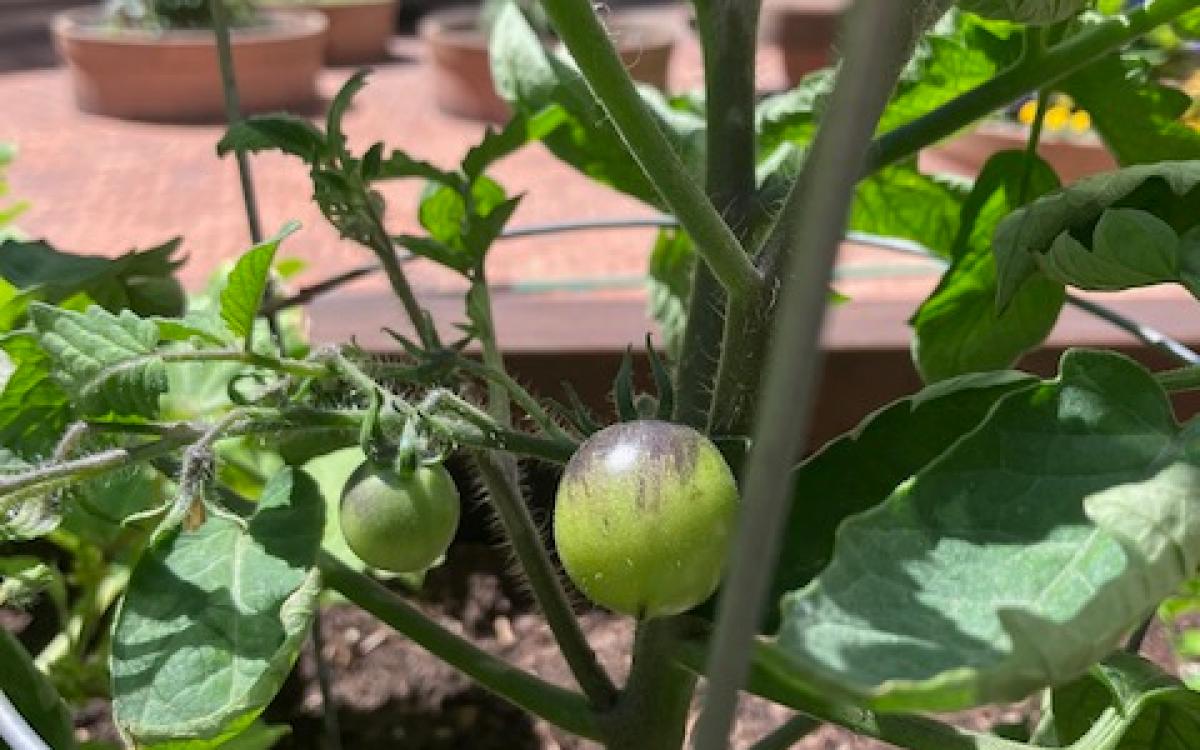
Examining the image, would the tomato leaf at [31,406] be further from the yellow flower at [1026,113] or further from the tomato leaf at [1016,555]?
the yellow flower at [1026,113]

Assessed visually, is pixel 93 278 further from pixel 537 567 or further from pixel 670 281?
pixel 670 281

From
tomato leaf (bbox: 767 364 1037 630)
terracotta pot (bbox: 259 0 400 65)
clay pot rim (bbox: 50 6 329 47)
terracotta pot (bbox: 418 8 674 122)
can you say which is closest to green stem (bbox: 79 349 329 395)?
tomato leaf (bbox: 767 364 1037 630)

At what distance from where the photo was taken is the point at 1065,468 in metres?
0.44

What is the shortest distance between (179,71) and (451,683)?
3134mm

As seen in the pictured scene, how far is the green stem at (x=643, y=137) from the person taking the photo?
471 millimetres

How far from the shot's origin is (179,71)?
152 inches

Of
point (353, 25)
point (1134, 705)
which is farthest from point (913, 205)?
point (353, 25)

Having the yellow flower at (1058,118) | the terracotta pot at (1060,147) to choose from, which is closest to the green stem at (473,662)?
the terracotta pot at (1060,147)

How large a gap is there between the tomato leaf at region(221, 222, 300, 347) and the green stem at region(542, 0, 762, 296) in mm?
170

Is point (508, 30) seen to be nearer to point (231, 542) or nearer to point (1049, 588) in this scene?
point (231, 542)

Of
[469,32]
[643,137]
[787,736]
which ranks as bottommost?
[469,32]

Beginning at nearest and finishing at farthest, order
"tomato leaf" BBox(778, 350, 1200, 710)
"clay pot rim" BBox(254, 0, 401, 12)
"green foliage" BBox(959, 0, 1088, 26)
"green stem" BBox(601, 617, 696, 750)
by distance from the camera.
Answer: "tomato leaf" BBox(778, 350, 1200, 710)
"green foliage" BBox(959, 0, 1088, 26)
"green stem" BBox(601, 617, 696, 750)
"clay pot rim" BBox(254, 0, 401, 12)

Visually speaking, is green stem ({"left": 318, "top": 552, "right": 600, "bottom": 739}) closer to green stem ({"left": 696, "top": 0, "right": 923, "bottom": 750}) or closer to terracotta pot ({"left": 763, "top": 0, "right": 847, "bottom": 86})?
green stem ({"left": 696, "top": 0, "right": 923, "bottom": 750})

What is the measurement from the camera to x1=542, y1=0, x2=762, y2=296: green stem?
0.47 m
